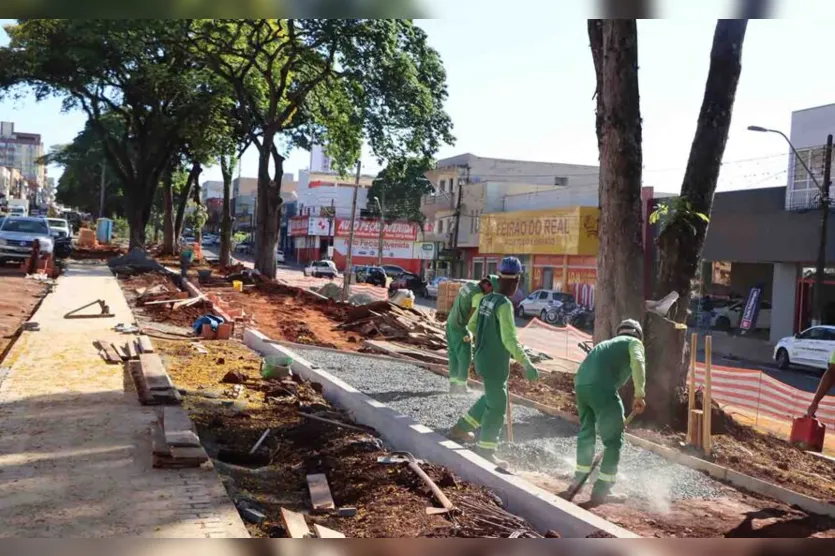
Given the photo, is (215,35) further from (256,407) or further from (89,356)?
(256,407)

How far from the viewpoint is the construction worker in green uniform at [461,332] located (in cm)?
970

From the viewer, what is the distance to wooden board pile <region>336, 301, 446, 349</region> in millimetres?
17031

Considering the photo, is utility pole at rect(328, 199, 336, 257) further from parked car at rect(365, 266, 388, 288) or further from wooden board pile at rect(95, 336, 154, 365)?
wooden board pile at rect(95, 336, 154, 365)

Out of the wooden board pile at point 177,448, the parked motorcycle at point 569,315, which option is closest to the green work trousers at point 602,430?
the wooden board pile at point 177,448

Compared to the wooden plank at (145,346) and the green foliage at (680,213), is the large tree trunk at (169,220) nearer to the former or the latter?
the wooden plank at (145,346)

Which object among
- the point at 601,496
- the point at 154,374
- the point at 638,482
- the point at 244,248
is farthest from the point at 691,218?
the point at 244,248

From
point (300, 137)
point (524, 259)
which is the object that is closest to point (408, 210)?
point (524, 259)

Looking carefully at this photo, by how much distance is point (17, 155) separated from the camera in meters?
173

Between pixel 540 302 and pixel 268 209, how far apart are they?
13.4 m

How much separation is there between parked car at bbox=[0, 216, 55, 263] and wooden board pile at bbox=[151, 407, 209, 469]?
882 inches

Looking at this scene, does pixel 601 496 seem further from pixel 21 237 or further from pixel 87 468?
pixel 21 237

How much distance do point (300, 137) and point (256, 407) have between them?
27.0 meters

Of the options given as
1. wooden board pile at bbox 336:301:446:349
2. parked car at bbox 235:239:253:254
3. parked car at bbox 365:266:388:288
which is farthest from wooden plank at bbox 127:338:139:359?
parked car at bbox 235:239:253:254

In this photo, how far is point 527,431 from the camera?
29.0 feet
